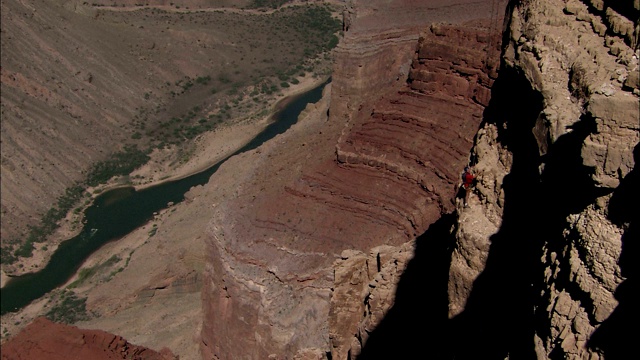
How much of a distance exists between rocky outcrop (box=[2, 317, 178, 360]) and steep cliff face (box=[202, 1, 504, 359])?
2676mm

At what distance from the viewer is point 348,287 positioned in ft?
40.8

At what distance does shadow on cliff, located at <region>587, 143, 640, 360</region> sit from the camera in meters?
5.19

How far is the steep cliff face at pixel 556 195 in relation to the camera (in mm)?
5367

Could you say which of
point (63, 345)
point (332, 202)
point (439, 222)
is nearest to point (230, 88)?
point (332, 202)

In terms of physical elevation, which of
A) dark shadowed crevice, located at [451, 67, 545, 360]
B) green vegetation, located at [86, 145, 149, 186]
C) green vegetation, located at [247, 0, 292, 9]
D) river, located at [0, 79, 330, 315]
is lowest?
river, located at [0, 79, 330, 315]

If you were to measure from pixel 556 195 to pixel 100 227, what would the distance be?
128 ft

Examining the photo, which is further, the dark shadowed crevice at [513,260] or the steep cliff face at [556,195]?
the dark shadowed crevice at [513,260]

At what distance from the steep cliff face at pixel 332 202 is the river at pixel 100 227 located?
1893 cm

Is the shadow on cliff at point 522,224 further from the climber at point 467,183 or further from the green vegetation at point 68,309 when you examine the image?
the green vegetation at point 68,309

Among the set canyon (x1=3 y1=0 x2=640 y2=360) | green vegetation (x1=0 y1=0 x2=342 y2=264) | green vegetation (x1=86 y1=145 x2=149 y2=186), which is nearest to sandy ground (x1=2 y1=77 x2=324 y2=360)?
canyon (x1=3 y1=0 x2=640 y2=360)

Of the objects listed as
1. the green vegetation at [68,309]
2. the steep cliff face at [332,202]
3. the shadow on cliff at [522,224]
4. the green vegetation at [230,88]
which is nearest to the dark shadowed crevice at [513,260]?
the shadow on cliff at [522,224]

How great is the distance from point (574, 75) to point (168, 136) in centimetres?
4826

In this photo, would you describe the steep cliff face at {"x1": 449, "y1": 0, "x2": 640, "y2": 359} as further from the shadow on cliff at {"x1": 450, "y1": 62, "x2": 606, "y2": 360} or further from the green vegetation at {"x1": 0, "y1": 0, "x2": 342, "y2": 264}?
the green vegetation at {"x1": 0, "y1": 0, "x2": 342, "y2": 264}

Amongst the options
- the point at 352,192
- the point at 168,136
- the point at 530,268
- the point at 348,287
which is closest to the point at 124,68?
the point at 168,136
